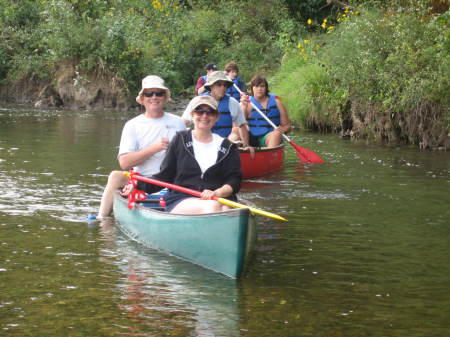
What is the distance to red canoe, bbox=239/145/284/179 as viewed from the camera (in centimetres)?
1141

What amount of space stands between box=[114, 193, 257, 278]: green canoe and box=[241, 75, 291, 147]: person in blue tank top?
213 inches

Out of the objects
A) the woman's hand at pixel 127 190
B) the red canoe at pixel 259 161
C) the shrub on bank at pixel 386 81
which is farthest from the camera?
the shrub on bank at pixel 386 81

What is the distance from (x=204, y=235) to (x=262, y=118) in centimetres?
663

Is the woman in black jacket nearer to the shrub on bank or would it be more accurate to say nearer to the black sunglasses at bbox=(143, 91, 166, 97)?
the black sunglasses at bbox=(143, 91, 166, 97)

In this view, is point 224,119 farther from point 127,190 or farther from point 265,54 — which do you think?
point 265,54

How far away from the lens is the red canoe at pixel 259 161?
11.4 meters

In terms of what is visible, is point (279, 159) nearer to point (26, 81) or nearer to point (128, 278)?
point (128, 278)

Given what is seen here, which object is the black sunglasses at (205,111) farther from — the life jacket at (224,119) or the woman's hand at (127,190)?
the life jacket at (224,119)

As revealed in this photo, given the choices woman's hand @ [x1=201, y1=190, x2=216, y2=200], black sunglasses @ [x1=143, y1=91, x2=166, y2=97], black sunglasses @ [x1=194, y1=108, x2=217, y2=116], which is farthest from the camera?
black sunglasses @ [x1=143, y1=91, x2=166, y2=97]

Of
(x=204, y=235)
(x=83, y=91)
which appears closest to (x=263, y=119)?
(x=204, y=235)

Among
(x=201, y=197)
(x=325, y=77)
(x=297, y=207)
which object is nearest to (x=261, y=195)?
(x=297, y=207)

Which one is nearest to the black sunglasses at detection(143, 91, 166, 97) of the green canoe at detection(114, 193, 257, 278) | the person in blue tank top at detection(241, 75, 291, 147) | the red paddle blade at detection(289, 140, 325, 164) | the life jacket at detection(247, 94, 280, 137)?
the green canoe at detection(114, 193, 257, 278)

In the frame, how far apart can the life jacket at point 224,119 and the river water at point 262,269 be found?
786mm

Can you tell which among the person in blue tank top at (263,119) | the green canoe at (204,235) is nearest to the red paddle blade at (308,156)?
the person in blue tank top at (263,119)
